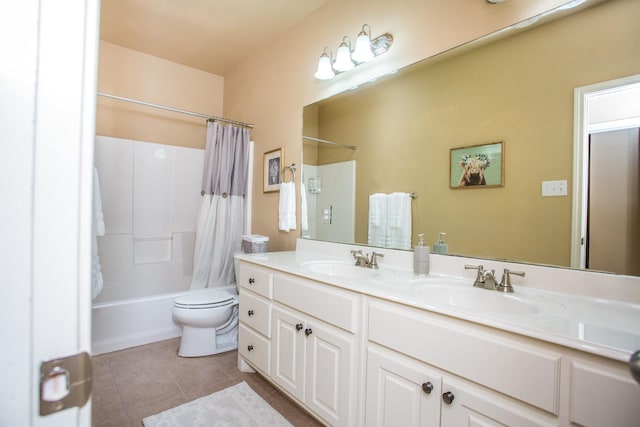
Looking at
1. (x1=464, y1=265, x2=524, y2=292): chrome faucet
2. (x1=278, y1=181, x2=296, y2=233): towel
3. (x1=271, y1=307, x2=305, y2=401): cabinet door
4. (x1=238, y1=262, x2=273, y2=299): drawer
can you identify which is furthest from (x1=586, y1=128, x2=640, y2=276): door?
(x1=278, y1=181, x2=296, y2=233): towel

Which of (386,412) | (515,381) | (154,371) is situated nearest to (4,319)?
(515,381)

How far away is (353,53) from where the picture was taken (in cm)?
187

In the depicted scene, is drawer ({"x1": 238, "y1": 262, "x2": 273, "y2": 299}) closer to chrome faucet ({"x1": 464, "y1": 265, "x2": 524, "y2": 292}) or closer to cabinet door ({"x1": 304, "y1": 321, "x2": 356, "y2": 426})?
cabinet door ({"x1": 304, "y1": 321, "x2": 356, "y2": 426})

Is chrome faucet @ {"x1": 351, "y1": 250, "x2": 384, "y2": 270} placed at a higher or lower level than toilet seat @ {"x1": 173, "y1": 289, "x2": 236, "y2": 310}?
higher

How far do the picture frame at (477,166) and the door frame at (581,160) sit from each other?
25 cm

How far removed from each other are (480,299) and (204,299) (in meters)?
1.88

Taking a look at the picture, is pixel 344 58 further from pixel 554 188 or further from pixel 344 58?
pixel 554 188

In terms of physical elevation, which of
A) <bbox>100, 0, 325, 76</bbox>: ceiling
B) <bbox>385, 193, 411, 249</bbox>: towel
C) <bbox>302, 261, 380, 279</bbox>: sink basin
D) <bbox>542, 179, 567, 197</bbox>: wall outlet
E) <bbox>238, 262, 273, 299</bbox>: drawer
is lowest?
<bbox>238, 262, 273, 299</bbox>: drawer

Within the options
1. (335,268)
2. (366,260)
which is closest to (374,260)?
(366,260)

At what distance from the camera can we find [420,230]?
5.32 feet

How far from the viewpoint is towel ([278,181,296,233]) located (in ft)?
7.85

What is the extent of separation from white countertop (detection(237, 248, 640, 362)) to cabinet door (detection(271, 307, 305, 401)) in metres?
0.28

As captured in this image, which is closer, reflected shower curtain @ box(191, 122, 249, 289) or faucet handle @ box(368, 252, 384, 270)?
faucet handle @ box(368, 252, 384, 270)

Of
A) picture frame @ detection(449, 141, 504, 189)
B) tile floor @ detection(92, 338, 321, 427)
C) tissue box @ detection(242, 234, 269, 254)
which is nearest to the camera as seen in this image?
picture frame @ detection(449, 141, 504, 189)
